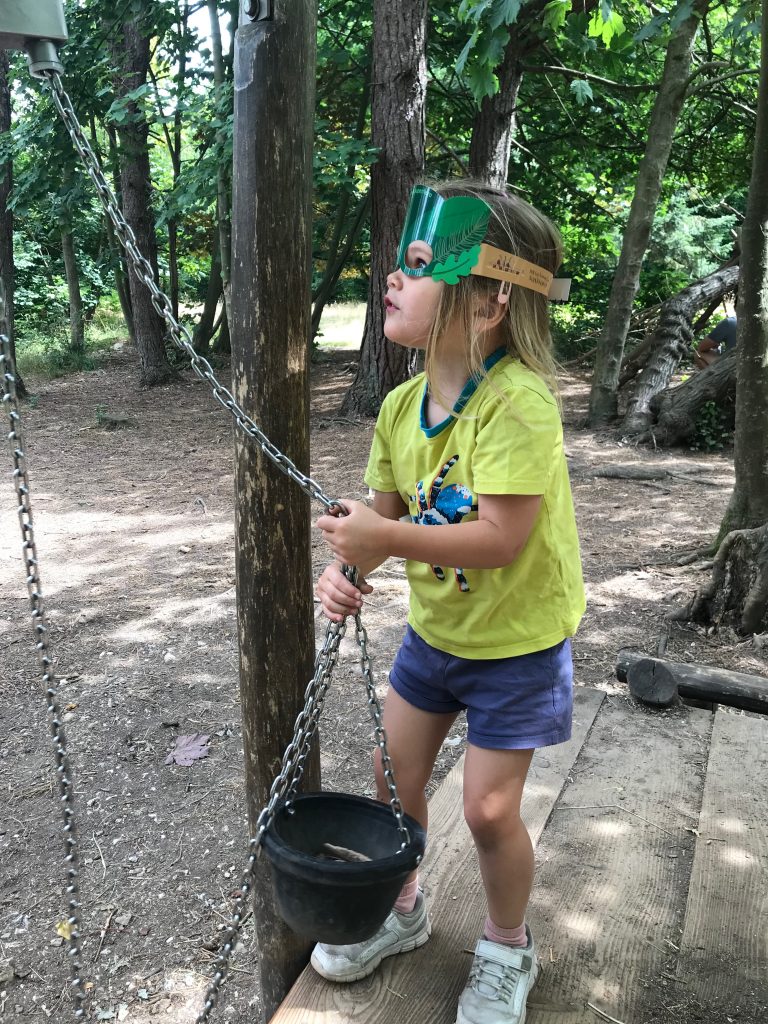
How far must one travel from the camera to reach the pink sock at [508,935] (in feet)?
6.11

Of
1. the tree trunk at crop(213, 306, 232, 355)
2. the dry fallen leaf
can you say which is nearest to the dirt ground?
the dry fallen leaf

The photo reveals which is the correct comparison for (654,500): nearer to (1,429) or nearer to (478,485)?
(478,485)

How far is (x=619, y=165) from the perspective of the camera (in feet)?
40.8

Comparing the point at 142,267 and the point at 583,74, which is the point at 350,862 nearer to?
the point at 142,267

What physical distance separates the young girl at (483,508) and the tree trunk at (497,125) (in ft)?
25.8

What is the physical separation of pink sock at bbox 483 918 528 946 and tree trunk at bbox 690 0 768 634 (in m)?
2.61

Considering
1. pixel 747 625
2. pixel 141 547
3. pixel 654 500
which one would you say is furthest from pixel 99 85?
pixel 747 625

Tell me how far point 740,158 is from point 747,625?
36.9 ft

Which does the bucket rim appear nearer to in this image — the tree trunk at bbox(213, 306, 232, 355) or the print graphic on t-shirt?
the print graphic on t-shirt

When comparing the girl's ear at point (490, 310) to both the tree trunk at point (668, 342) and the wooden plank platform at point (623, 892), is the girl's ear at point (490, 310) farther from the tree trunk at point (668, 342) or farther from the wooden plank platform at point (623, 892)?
the tree trunk at point (668, 342)

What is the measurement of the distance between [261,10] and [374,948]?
1.96 metres

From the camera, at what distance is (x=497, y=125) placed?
9055 millimetres

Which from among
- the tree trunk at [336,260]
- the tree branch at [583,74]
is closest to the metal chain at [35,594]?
the tree branch at [583,74]

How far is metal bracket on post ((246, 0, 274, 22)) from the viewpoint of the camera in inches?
62.6
